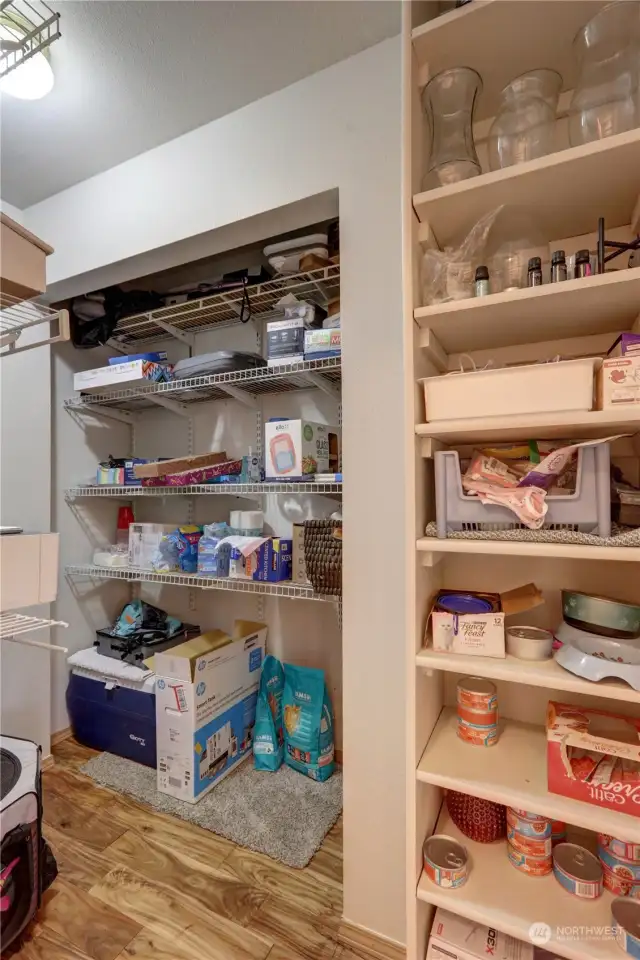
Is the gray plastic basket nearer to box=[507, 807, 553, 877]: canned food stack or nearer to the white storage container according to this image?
the white storage container

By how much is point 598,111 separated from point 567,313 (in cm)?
37

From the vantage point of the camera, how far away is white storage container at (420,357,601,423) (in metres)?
0.77

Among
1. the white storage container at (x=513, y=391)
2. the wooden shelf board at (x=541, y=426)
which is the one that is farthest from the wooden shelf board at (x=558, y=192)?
the wooden shelf board at (x=541, y=426)

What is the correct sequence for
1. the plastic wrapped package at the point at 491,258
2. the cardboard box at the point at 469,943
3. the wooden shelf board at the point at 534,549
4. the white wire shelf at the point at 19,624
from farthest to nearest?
the white wire shelf at the point at 19,624 → the plastic wrapped package at the point at 491,258 → the cardboard box at the point at 469,943 → the wooden shelf board at the point at 534,549

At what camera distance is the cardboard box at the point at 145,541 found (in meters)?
1.92

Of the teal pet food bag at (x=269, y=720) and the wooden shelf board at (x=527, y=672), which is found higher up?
the wooden shelf board at (x=527, y=672)

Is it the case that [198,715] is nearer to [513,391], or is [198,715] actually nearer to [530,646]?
[530,646]

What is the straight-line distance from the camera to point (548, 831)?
0.87 m

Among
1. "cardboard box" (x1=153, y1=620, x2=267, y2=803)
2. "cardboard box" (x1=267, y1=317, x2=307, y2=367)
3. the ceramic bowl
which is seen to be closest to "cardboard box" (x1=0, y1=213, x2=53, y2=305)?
"cardboard box" (x1=267, y1=317, x2=307, y2=367)

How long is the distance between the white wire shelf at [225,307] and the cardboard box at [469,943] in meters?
1.79

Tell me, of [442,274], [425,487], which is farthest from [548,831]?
[442,274]

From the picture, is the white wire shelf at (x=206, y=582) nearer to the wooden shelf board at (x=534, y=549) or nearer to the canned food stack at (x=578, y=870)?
the wooden shelf board at (x=534, y=549)

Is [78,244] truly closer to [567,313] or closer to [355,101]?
[355,101]

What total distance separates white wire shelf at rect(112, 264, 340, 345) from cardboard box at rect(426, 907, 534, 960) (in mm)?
1787
